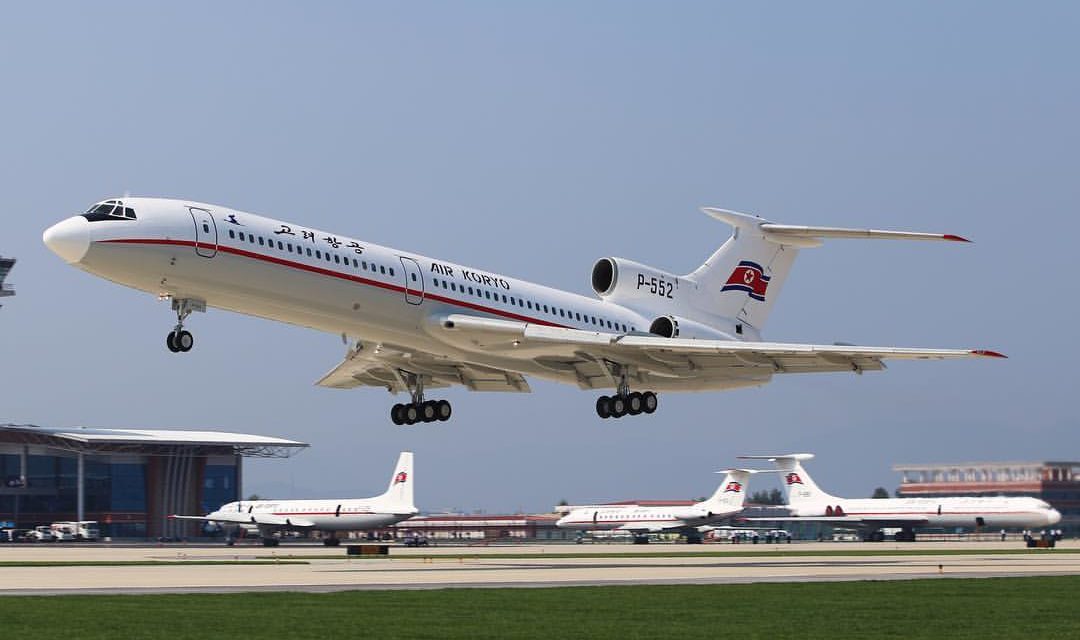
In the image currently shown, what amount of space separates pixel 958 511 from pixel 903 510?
3302 millimetres

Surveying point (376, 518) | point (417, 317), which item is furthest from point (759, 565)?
point (376, 518)

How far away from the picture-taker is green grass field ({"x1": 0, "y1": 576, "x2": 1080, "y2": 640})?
20.5 m

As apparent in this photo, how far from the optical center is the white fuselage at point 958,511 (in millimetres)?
86750

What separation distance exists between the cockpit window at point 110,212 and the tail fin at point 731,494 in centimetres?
6094

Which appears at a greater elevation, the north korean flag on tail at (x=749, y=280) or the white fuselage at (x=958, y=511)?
the north korean flag on tail at (x=749, y=280)

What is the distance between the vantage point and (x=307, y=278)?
1335 inches

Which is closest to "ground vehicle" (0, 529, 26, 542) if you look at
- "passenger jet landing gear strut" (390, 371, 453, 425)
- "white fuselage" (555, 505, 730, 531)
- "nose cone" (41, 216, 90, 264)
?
"white fuselage" (555, 505, 730, 531)

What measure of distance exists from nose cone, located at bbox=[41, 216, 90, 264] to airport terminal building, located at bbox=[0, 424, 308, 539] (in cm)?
7235

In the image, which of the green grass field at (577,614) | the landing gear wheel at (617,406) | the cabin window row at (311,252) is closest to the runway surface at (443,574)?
the green grass field at (577,614)

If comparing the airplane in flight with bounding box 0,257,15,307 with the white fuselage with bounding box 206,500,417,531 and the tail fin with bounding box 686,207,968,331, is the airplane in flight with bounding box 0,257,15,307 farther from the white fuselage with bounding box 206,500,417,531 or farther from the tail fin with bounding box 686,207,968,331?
the tail fin with bounding box 686,207,968,331

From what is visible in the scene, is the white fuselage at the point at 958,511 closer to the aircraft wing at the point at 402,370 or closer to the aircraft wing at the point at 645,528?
the aircraft wing at the point at 645,528

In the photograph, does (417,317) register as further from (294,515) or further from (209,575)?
(294,515)

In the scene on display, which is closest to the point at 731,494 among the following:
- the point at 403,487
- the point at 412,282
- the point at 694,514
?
the point at 694,514

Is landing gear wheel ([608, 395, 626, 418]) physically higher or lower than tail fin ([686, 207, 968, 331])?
lower
